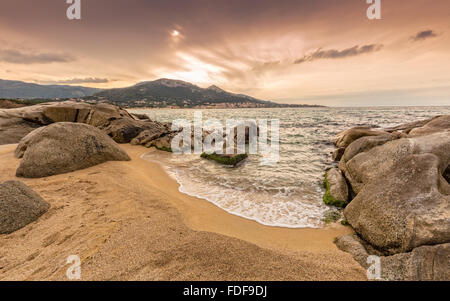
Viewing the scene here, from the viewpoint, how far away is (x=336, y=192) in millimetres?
7836

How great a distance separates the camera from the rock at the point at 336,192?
736 cm

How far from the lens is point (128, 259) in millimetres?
3287

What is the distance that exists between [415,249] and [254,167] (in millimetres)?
8890

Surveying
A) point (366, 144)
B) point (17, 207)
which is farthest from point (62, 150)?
point (366, 144)

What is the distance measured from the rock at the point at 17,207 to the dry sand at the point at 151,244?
0.73 feet

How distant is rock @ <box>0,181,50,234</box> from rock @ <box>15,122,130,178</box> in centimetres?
320

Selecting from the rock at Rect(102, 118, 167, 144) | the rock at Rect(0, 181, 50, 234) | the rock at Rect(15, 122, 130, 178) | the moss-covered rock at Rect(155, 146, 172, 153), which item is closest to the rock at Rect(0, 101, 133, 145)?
the rock at Rect(102, 118, 167, 144)

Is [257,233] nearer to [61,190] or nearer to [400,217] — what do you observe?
[400,217]

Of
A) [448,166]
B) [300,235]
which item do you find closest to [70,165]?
[300,235]

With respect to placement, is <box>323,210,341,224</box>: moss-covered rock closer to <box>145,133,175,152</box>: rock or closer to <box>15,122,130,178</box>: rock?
<box>15,122,130,178</box>: rock

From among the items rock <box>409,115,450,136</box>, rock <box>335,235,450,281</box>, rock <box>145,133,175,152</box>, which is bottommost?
rock <box>335,235,450,281</box>

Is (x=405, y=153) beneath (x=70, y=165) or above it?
above

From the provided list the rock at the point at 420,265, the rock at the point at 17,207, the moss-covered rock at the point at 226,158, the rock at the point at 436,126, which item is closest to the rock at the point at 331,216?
the rock at the point at 420,265

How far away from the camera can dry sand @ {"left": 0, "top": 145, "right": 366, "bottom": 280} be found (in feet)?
10.2
